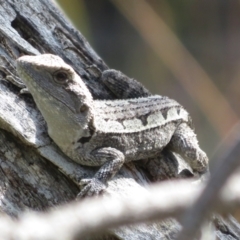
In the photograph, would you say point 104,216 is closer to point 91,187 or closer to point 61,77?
point 91,187

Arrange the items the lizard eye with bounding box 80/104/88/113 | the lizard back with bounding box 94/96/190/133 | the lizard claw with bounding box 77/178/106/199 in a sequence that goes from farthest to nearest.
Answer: the lizard back with bounding box 94/96/190/133 → the lizard eye with bounding box 80/104/88/113 → the lizard claw with bounding box 77/178/106/199

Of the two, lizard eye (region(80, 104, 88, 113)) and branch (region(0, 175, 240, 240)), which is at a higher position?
lizard eye (region(80, 104, 88, 113))

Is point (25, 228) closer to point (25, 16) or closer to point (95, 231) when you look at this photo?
point (95, 231)

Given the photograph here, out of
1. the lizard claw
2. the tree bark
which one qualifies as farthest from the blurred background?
the lizard claw

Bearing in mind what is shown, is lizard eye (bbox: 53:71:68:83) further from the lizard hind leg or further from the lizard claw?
the lizard hind leg

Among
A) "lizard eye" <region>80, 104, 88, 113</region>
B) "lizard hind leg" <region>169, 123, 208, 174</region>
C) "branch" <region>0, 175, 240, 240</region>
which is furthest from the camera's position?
"lizard hind leg" <region>169, 123, 208, 174</region>

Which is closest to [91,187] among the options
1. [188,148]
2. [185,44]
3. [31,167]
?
[31,167]

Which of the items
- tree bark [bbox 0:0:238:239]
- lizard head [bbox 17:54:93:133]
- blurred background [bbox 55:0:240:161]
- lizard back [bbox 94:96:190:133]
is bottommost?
tree bark [bbox 0:0:238:239]
